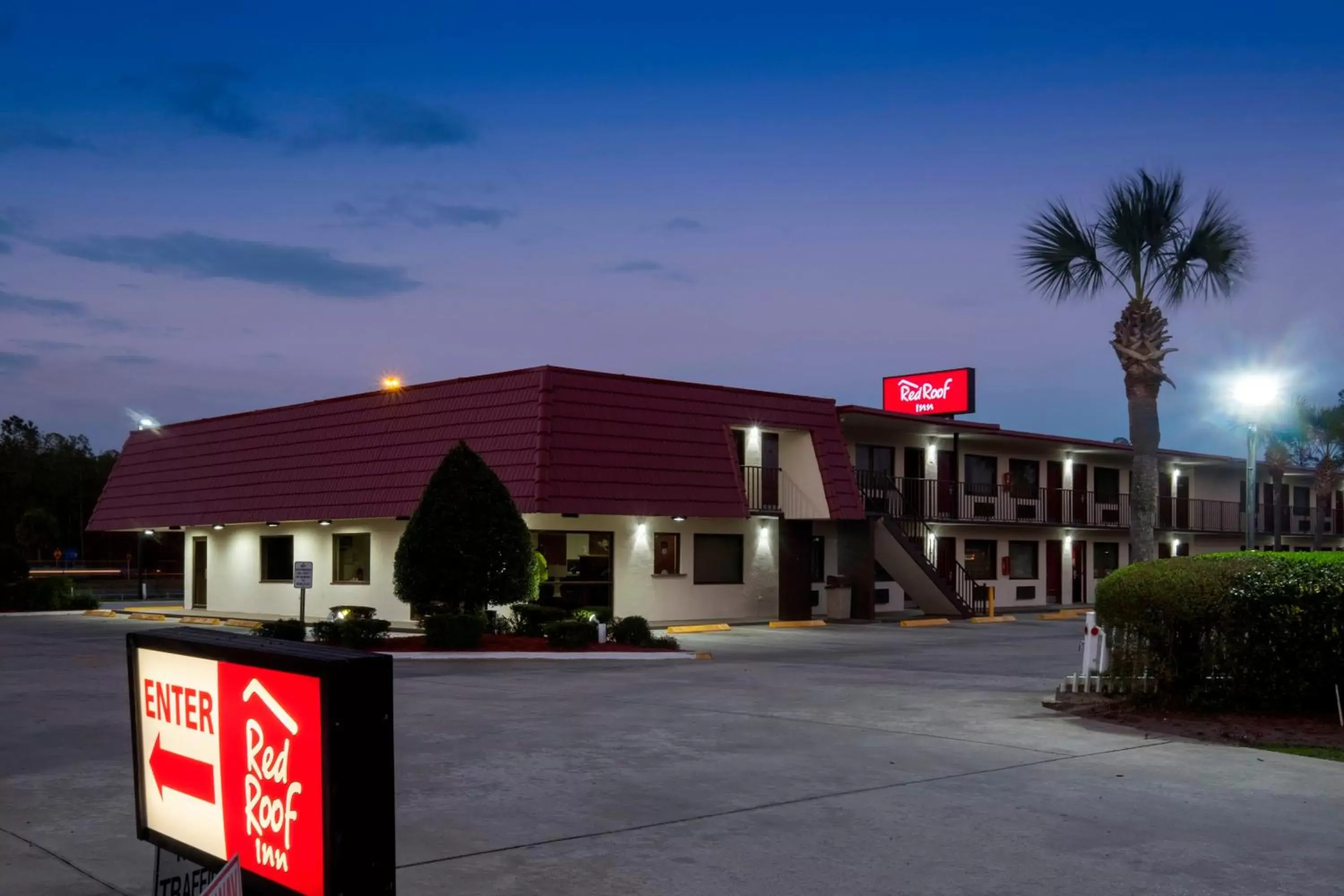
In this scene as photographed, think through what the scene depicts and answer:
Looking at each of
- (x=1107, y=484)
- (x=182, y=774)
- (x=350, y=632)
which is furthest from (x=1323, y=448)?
(x=182, y=774)

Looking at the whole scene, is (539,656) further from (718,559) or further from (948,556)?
(948,556)

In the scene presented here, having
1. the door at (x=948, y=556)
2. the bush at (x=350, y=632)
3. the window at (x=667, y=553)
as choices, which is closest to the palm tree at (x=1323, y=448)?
the door at (x=948, y=556)

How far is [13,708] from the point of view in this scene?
14.7 meters

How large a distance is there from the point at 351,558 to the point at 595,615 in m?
10.9

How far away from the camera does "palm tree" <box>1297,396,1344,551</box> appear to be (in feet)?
188

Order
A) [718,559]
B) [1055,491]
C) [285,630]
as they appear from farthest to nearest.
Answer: [1055,491] → [718,559] → [285,630]

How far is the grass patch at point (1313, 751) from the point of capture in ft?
37.3

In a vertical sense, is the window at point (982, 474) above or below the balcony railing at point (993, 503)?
above

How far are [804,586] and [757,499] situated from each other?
2.70 meters

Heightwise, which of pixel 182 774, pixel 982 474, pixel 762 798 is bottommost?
pixel 762 798

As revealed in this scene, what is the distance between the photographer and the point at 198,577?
40.9 m

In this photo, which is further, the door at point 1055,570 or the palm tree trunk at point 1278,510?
the palm tree trunk at point 1278,510

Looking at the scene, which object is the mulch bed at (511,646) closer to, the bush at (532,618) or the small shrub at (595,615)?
the bush at (532,618)

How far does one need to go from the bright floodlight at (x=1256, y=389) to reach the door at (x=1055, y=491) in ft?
61.6
